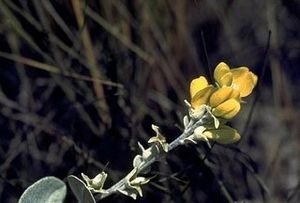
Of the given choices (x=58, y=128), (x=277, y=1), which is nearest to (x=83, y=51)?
(x=58, y=128)

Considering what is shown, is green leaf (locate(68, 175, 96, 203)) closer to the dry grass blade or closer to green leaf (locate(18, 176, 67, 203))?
green leaf (locate(18, 176, 67, 203))

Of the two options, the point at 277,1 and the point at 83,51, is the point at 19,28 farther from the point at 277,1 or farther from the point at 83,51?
the point at 277,1

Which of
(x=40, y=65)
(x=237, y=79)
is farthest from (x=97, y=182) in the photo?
(x=40, y=65)

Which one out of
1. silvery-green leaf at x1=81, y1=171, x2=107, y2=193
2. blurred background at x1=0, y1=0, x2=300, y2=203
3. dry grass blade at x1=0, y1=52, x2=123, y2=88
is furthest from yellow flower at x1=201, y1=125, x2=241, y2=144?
dry grass blade at x1=0, y1=52, x2=123, y2=88

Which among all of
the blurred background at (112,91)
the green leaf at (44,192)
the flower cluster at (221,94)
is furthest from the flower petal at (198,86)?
the blurred background at (112,91)

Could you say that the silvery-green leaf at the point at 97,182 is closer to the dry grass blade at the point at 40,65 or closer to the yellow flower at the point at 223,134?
the yellow flower at the point at 223,134

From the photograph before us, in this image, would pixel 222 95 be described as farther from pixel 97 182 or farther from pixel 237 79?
pixel 97 182
